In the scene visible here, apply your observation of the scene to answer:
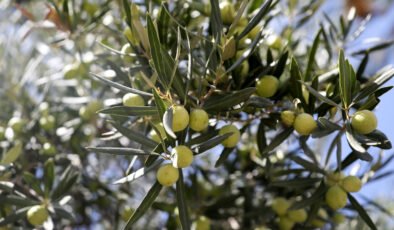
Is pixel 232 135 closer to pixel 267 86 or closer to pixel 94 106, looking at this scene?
pixel 267 86

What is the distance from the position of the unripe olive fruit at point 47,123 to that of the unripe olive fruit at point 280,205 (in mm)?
853

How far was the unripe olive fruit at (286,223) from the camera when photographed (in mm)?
1751

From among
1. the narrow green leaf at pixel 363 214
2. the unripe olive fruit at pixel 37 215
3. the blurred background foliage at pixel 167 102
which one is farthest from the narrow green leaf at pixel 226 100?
the unripe olive fruit at pixel 37 215

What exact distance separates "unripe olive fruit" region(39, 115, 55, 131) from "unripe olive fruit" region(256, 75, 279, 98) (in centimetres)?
93

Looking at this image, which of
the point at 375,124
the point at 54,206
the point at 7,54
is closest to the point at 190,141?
the point at 375,124

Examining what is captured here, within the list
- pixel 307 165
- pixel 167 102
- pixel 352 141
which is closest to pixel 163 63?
pixel 167 102

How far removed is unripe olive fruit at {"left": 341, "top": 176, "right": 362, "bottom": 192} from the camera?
1403mm

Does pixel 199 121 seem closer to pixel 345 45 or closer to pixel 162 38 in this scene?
pixel 162 38

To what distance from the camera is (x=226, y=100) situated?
1.24 metres

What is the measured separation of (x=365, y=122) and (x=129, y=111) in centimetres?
52

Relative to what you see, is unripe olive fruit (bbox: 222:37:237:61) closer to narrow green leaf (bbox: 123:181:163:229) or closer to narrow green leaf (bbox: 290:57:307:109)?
narrow green leaf (bbox: 290:57:307:109)

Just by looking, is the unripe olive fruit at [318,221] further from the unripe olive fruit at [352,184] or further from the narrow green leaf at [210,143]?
the narrow green leaf at [210,143]

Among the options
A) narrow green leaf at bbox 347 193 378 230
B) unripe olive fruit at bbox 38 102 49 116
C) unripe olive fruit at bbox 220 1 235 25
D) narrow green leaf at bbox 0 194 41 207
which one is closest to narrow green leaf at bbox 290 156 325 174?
narrow green leaf at bbox 347 193 378 230

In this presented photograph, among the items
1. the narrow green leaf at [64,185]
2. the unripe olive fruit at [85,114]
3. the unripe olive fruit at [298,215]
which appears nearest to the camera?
the narrow green leaf at [64,185]
